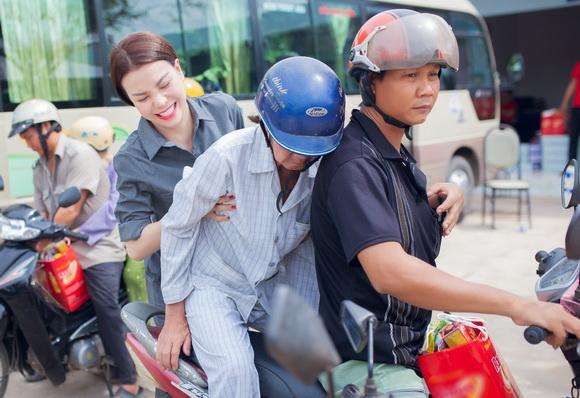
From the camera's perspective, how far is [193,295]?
203 centimetres

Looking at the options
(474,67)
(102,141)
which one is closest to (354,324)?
(102,141)

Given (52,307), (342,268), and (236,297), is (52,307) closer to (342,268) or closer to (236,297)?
(236,297)

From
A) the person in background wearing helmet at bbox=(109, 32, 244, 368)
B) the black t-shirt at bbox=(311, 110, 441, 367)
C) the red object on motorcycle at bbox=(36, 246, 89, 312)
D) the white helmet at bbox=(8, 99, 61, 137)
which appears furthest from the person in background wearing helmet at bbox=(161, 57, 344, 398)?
the white helmet at bbox=(8, 99, 61, 137)

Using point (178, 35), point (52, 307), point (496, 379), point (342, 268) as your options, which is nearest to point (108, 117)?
point (178, 35)

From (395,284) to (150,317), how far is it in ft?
3.56

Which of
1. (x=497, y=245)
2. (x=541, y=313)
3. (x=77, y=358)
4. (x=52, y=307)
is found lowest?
(x=497, y=245)

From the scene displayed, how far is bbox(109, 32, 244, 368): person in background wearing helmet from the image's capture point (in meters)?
2.29

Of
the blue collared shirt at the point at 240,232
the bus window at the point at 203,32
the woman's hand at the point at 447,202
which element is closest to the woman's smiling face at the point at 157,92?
the blue collared shirt at the point at 240,232

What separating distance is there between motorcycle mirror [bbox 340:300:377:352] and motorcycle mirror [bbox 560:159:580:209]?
78cm

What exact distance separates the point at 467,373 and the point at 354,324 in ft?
1.39

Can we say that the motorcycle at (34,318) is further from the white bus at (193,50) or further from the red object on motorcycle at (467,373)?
the red object on motorcycle at (467,373)

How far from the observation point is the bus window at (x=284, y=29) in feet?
21.1

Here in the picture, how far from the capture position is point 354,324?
4.54 ft

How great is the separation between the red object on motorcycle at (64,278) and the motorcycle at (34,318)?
0.05m
